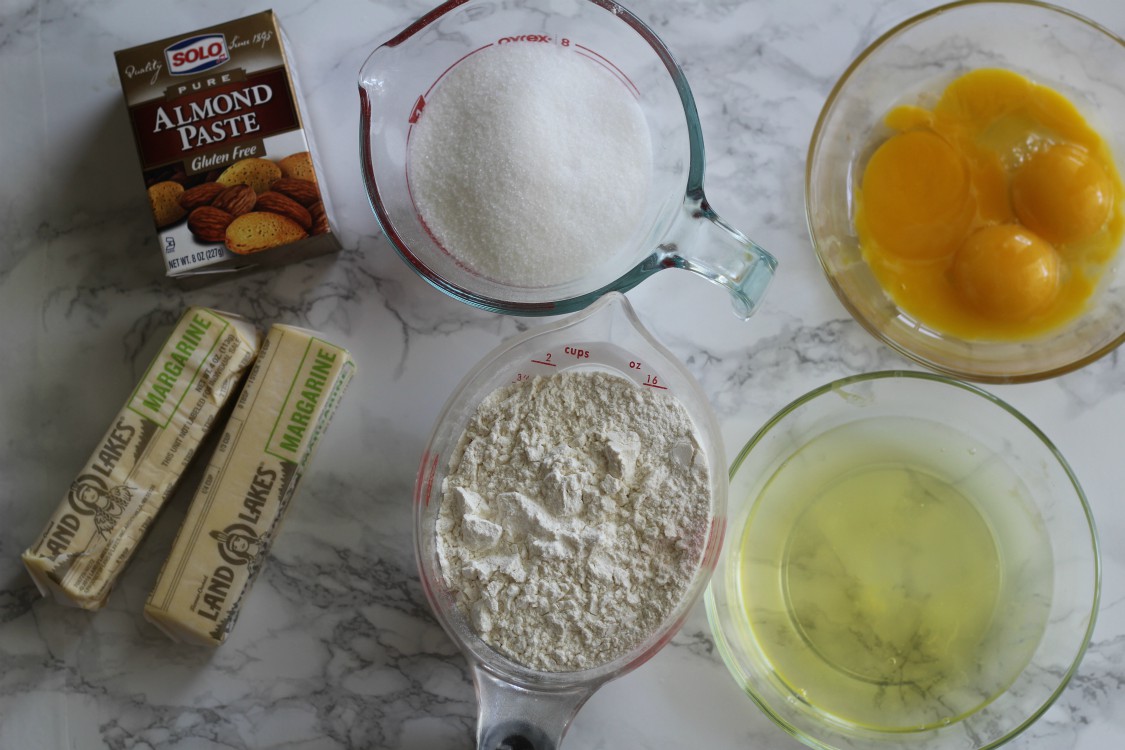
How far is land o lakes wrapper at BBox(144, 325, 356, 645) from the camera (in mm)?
1239

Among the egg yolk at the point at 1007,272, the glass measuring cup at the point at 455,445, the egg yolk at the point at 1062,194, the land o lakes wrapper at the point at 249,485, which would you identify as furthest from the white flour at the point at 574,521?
the egg yolk at the point at 1062,194

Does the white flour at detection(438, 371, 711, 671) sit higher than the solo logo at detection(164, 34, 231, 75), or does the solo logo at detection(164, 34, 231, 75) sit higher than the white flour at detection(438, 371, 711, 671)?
the solo logo at detection(164, 34, 231, 75)

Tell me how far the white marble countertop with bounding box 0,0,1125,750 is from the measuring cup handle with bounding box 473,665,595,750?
17 cm

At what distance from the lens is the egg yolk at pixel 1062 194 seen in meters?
1.21

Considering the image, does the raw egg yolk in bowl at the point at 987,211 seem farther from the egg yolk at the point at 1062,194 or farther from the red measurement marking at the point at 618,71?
the red measurement marking at the point at 618,71

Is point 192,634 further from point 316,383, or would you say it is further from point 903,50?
point 903,50

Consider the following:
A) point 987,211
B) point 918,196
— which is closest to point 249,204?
point 918,196

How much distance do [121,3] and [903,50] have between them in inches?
47.3

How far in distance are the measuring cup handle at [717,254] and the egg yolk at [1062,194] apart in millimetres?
397

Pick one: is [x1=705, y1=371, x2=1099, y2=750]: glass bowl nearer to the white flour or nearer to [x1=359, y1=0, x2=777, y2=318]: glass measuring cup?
the white flour

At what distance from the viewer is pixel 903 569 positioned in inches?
51.3

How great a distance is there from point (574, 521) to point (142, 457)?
642 mm

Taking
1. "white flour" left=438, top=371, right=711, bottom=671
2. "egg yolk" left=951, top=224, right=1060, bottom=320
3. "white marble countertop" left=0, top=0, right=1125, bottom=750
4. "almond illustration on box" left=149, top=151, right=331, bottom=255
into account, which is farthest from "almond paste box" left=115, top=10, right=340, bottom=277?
"egg yolk" left=951, top=224, right=1060, bottom=320

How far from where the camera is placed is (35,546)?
4.08 feet
